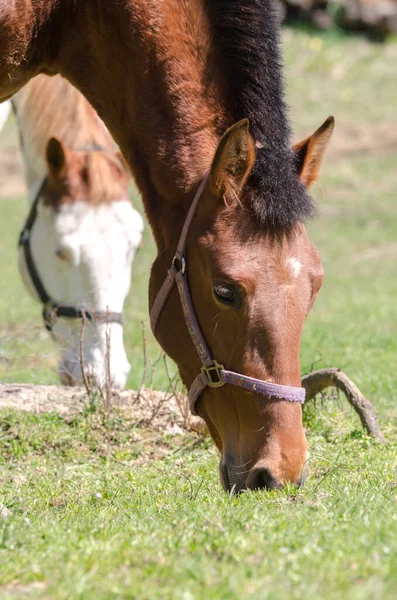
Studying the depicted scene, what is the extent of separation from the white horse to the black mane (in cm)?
198

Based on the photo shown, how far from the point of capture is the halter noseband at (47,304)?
5590 mm

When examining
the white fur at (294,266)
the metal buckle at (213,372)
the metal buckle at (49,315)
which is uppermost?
the white fur at (294,266)

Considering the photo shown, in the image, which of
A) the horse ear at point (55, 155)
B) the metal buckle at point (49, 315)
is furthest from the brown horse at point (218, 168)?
the metal buckle at point (49, 315)

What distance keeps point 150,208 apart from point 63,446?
4.97 feet

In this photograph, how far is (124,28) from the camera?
393 centimetres

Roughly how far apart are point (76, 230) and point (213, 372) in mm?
2544

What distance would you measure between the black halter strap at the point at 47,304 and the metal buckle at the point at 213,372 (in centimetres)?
168

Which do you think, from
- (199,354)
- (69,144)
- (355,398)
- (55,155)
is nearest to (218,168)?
(199,354)

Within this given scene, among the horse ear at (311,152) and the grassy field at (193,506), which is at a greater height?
the horse ear at (311,152)

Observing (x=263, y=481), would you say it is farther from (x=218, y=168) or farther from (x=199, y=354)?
(x=218, y=168)

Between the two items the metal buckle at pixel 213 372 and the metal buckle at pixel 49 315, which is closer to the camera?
the metal buckle at pixel 213 372

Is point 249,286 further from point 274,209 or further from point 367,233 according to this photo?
point 367,233

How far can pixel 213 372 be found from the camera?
3668mm

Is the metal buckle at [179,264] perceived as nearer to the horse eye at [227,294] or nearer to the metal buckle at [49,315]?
the horse eye at [227,294]
